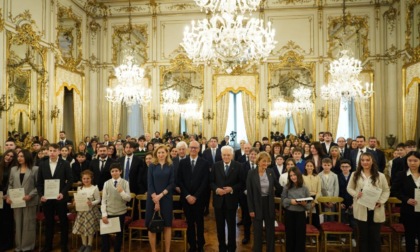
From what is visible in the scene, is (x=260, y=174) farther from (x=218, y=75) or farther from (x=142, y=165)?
(x=218, y=75)

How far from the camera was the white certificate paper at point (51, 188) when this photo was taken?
5.04 metres

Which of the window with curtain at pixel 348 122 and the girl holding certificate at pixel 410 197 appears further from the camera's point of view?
the window with curtain at pixel 348 122

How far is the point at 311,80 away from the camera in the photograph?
1282cm

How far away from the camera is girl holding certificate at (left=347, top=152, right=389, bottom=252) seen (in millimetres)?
4090

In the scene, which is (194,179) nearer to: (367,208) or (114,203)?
(114,203)

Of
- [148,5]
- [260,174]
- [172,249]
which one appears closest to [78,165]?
[172,249]

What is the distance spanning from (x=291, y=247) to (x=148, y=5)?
11792mm

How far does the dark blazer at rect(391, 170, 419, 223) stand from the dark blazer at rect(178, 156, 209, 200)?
2692mm

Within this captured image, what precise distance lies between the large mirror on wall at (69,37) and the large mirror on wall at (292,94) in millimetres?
7580

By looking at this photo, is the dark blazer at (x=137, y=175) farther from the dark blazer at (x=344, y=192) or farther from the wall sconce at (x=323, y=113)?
the wall sconce at (x=323, y=113)

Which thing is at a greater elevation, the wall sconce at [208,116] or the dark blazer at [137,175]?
the wall sconce at [208,116]

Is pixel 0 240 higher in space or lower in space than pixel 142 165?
lower

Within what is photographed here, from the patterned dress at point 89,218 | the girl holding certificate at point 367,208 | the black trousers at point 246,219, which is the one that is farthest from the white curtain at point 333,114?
the patterned dress at point 89,218

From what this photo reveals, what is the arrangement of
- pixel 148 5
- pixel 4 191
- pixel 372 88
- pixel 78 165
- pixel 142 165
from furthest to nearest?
pixel 148 5 < pixel 372 88 < pixel 78 165 < pixel 142 165 < pixel 4 191
